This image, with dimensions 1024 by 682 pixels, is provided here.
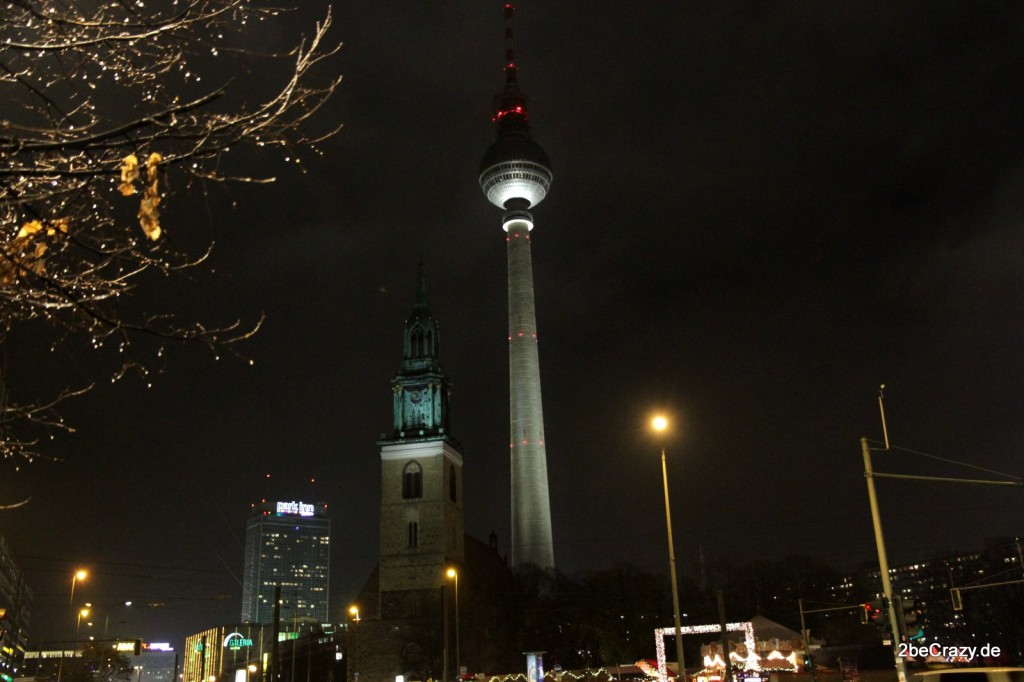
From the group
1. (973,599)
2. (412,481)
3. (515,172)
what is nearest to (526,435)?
(412,481)

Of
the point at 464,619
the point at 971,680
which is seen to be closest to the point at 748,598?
the point at 464,619

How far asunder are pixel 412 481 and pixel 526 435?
4209cm

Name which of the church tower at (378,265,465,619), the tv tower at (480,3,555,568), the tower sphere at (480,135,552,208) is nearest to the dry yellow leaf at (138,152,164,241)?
the church tower at (378,265,465,619)

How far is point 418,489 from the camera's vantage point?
80.9 metres

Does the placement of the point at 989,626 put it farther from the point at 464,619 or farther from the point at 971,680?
the point at 971,680

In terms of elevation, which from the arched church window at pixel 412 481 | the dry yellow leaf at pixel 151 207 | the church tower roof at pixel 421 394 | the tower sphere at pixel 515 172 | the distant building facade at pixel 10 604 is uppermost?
the tower sphere at pixel 515 172

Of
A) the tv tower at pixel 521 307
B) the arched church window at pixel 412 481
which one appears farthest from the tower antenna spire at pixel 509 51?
the arched church window at pixel 412 481

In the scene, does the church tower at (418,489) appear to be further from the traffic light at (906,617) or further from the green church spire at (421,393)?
the traffic light at (906,617)

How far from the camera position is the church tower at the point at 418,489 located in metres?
78.4

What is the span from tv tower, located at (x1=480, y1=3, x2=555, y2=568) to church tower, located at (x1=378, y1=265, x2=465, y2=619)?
3404 centimetres

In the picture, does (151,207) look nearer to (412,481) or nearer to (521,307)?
(412,481)

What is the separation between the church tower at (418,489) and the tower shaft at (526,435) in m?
33.6

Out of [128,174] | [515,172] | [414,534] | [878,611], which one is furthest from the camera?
[515,172]

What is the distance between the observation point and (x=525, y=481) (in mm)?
120188
